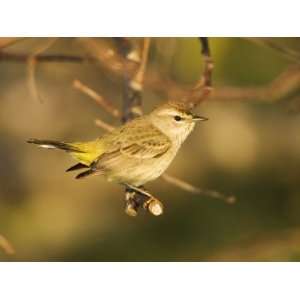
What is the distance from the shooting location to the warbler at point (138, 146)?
4848 mm

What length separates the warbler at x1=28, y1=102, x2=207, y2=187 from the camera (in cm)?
485

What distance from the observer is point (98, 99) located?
488cm

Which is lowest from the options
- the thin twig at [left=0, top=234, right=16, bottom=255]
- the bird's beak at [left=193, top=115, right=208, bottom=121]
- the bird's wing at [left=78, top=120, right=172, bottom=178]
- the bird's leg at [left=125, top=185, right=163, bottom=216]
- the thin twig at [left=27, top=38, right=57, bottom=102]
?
the thin twig at [left=0, top=234, right=16, bottom=255]

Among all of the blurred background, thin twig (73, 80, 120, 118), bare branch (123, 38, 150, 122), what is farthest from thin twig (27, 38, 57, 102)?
bare branch (123, 38, 150, 122)

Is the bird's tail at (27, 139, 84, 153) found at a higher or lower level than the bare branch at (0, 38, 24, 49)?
lower

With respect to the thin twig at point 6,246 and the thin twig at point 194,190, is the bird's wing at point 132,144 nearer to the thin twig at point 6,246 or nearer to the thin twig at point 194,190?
the thin twig at point 194,190

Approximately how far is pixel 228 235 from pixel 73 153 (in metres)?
0.53

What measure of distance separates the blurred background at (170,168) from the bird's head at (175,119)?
0.12 feet

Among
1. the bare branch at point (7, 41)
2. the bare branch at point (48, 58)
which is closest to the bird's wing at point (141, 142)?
the bare branch at point (48, 58)

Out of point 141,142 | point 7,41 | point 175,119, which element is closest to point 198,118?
point 175,119

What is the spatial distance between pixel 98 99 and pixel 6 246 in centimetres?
51

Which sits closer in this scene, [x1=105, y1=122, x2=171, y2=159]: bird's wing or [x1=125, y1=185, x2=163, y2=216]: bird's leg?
[x1=125, y1=185, x2=163, y2=216]: bird's leg

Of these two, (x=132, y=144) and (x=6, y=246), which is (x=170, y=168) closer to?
(x=132, y=144)

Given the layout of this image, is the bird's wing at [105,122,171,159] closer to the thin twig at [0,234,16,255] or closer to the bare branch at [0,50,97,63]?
the bare branch at [0,50,97,63]
